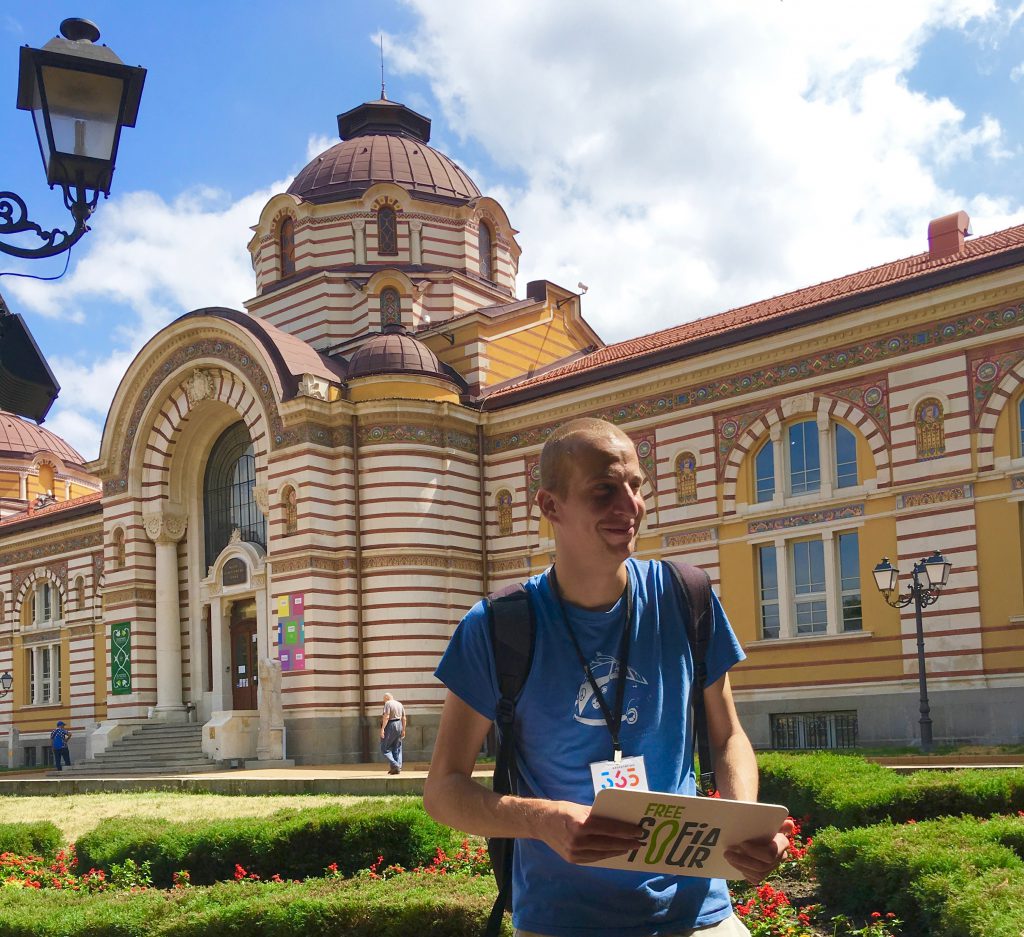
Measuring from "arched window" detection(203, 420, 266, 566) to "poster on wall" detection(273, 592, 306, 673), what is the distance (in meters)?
3.87

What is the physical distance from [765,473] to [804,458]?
0.93 metres

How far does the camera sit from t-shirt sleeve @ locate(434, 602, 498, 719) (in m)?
3.53

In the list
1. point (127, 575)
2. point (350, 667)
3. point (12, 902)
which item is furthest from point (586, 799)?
point (127, 575)

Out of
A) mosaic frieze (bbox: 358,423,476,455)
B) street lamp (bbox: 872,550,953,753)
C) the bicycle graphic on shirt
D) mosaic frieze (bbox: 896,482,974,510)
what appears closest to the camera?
the bicycle graphic on shirt

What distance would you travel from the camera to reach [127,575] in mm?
33625

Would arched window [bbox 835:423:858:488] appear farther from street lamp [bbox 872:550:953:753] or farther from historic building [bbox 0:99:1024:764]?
street lamp [bbox 872:550:953:753]

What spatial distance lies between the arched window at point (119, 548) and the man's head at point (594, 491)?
106ft

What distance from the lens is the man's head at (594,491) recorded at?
3475 mm

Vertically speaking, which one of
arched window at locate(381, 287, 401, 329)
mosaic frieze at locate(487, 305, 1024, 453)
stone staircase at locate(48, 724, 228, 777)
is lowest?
stone staircase at locate(48, 724, 228, 777)

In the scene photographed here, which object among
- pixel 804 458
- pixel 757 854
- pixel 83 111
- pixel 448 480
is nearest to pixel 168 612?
pixel 448 480

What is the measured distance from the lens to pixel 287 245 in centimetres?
3731

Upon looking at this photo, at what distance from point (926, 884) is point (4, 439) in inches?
2123

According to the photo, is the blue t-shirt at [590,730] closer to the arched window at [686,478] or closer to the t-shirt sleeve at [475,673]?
the t-shirt sleeve at [475,673]

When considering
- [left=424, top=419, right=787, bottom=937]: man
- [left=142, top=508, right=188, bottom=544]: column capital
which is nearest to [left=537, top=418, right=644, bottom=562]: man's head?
[left=424, top=419, right=787, bottom=937]: man
